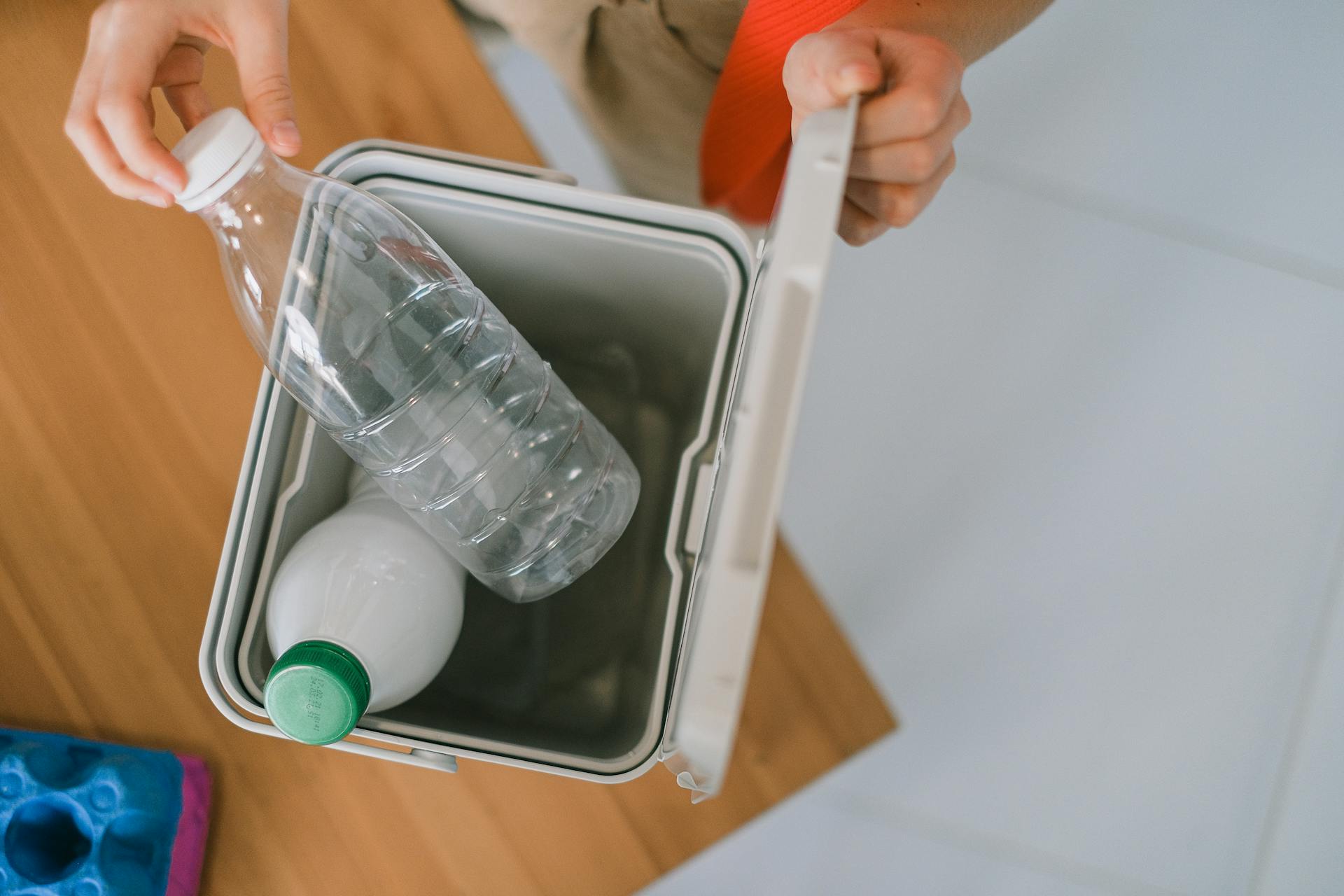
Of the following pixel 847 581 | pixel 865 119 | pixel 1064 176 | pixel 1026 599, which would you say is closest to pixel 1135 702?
pixel 1026 599

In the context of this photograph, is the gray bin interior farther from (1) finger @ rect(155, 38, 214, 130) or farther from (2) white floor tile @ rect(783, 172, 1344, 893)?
(2) white floor tile @ rect(783, 172, 1344, 893)

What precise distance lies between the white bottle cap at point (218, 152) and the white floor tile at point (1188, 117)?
4.00 feet

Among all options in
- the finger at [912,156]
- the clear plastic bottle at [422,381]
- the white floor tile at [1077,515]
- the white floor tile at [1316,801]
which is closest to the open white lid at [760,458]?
the finger at [912,156]

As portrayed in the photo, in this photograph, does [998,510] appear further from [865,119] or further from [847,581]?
[865,119]

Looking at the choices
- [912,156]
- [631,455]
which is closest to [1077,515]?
[631,455]

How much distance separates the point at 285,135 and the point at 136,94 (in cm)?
7

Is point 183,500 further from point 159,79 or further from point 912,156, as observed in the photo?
point 912,156

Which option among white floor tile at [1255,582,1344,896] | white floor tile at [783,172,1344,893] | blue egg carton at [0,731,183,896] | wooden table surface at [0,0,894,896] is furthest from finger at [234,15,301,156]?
white floor tile at [1255,582,1344,896]

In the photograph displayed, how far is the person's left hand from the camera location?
403 millimetres

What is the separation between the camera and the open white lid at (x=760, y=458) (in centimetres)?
31

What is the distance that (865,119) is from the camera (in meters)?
0.41

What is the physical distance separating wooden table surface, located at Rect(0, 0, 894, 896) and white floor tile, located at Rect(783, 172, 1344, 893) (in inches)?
29.7

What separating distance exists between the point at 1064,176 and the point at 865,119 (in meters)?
1.16

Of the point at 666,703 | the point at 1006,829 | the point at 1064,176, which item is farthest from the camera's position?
the point at 1064,176
